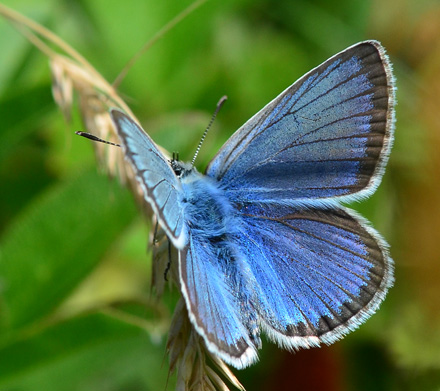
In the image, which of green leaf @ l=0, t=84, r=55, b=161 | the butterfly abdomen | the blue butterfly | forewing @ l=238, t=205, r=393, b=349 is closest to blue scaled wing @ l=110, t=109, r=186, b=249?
the blue butterfly

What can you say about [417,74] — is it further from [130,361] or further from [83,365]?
[83,365]

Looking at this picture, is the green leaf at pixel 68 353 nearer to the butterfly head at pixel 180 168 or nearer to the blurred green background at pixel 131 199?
the blurred green background at pixel 131 199

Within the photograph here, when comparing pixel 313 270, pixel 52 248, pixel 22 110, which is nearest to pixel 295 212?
pixel 313 270

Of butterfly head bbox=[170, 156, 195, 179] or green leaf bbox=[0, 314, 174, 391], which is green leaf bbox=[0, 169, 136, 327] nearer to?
green leaf bbox=[0, 314, 174, 391]

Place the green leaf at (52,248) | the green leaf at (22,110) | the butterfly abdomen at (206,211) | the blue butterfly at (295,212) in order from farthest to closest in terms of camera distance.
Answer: the green leaf at (22,110) < the green leaf at (52,248) < the butterfly abdomen at (206,211) < the blue butterfly at (295,212)

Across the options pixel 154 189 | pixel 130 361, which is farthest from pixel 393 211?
pixel 154 189

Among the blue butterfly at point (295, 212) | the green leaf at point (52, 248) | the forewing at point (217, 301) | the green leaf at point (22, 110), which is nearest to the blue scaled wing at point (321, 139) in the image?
the blue butterfly at point (295, 212)

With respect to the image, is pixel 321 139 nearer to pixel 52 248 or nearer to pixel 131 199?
pixel 131 199
